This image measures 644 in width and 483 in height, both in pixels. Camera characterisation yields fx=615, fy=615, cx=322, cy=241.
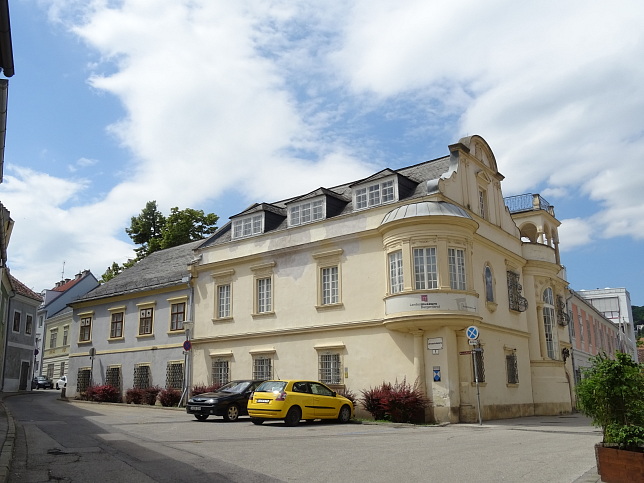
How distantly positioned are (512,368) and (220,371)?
13.3m

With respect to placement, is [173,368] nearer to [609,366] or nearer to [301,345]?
[301,345]

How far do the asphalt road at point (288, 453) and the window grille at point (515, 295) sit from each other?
9584mm

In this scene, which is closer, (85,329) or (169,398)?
(169,398)

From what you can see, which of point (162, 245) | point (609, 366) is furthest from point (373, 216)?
point (162, 245)

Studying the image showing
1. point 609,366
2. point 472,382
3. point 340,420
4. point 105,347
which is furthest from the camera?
point 105,347

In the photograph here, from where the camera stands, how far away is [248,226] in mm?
29812

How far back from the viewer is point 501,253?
27.3m

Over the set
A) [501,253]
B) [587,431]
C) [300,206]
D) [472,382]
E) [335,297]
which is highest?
[300,206]

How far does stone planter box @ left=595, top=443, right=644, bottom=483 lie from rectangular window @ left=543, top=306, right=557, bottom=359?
21.6m

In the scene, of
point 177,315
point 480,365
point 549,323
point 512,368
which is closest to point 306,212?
point 177,315

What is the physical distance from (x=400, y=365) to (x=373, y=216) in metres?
5.96

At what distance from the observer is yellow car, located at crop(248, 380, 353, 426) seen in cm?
1872

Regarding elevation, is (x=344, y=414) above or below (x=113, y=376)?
below

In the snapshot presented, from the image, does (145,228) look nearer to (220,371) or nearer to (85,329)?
(85,329)
